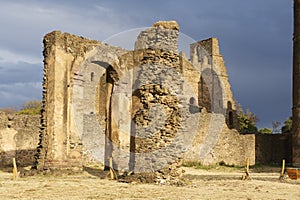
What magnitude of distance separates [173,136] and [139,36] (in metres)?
3.28

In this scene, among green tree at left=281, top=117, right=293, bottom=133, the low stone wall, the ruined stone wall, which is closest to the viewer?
the ruined stone wall

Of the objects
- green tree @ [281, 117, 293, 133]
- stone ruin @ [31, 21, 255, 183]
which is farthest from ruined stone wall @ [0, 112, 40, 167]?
green tree @ [281, 117, 293, 133]

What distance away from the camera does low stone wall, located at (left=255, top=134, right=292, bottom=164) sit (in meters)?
27.0

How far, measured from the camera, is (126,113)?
1911 cm

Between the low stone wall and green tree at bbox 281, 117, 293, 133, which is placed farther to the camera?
green tree at bbox 281, 117, 293, 133

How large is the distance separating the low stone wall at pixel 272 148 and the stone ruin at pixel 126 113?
2.33 ft

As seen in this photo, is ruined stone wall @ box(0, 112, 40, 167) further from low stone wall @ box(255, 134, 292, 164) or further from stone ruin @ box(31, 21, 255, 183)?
low stone wall @ box(255, 134, 292, 164)

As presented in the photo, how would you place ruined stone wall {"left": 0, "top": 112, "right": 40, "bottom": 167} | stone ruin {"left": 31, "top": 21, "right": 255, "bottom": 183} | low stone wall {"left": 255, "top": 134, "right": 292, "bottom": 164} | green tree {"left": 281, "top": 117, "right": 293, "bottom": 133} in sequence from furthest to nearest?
green tree {"left": 281, "top": 117, "right": 293, "bottom": 133} → low stone wall {"left": 255, "top": 134, "right": 292, "bottom": 164} → ruined stone wall {"left": 0, "top": 112, "right": 40, "bottom": 167} → stone ruin {"left": 31, "top": 21, "right": 255, "bottom": 183}

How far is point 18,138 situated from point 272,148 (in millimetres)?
15556

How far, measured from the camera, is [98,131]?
20391 mm

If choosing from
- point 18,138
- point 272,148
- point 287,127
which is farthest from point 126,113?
point 287,127

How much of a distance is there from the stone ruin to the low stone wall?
71 centimetres

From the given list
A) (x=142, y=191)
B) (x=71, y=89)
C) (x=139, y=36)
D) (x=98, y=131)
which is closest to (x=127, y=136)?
(x=98, y=131)

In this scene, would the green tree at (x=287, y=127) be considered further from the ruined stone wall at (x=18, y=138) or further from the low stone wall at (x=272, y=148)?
the ruined stone wall at (x=18, y=138)
